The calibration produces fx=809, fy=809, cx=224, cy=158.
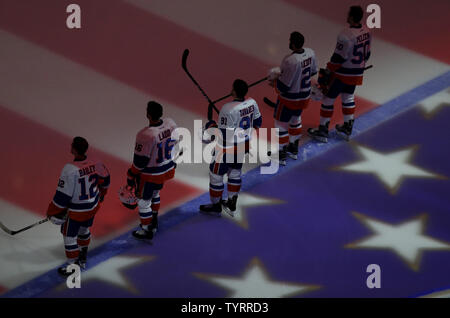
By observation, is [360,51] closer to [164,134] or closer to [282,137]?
[282,137]

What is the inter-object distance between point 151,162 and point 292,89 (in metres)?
1.83

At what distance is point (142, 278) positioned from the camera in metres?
7.00

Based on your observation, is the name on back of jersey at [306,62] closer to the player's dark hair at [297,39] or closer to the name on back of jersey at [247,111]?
the player's dark hair at [297,39]

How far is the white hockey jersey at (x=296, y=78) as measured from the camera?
Answer: 795cm

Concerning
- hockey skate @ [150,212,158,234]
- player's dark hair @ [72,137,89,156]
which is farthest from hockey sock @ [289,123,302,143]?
player's dark hair @ [72,137,89,156]

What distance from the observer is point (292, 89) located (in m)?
8.10

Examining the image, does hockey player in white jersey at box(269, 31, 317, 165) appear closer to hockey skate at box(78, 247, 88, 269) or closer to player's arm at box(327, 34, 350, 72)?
player's arm at box(327, 34, 350, 72)

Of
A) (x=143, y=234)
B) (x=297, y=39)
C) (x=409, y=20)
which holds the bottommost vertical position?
(x=143, y=234)

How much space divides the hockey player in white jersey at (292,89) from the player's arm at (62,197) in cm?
252

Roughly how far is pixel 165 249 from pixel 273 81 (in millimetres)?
2082

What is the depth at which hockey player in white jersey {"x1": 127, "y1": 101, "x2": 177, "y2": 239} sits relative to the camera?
6.95 meters

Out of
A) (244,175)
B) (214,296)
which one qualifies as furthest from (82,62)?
(214,296)

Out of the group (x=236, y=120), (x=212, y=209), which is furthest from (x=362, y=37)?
(x=212, y=209)

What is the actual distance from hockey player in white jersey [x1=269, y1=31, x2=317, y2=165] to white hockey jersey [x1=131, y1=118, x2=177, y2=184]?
4.92 feet
